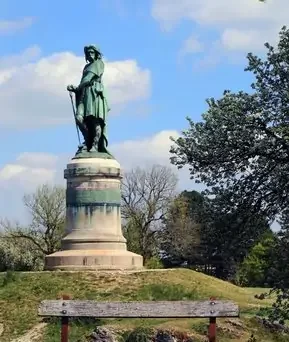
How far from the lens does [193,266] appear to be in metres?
66.0

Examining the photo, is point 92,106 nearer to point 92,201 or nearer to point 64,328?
point 92,201

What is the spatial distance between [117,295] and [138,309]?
496 inches

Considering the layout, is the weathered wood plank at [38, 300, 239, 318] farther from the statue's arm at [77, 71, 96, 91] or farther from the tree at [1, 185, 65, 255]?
the tree at [1, 185, 65, 255]

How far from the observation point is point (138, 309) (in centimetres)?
1229

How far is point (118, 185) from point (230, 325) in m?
8.48

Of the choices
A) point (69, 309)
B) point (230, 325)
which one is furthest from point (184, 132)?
point (69, 309)

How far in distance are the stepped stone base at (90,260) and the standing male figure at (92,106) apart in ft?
12.4

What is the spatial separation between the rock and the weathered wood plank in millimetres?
8338

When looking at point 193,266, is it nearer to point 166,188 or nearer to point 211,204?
point 166,188

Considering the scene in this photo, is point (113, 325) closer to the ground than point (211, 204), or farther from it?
closer to the ground

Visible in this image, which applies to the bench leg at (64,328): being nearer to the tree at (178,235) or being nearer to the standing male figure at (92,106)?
the standing male figure at (92,106)

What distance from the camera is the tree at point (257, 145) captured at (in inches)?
778

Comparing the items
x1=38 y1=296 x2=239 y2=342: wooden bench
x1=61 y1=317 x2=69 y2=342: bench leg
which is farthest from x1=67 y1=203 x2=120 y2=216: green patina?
x1=38 y1=296 x2=239 y2=342: wooden bench

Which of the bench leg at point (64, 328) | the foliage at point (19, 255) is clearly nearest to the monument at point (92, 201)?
the bench leg at point (64, 328)
